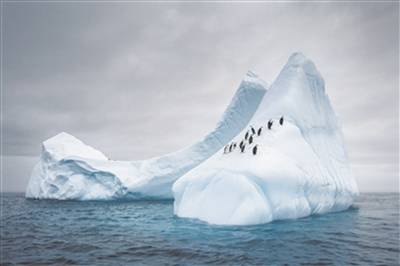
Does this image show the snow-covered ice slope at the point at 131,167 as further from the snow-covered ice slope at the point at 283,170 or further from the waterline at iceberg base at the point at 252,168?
the snow-covered ice slope at the point at 283,170

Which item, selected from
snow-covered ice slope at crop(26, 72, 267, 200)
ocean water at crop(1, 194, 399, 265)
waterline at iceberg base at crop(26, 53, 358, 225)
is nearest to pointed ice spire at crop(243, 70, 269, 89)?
snow-covered ice slope at crop(26, 72, 267, 200)

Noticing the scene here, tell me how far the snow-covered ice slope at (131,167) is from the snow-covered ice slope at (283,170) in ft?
18.3

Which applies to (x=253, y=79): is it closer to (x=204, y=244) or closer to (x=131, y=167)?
(x=131, y=167)

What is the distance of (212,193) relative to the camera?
12578mm

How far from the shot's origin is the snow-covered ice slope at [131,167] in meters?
25.5

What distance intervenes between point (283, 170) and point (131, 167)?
20.4m

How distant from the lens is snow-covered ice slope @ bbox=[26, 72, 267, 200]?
1006 inches

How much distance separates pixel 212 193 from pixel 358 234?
5.73 m

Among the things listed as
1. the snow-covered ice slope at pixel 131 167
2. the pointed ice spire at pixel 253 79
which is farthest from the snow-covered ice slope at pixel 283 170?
the snow-covered ice slope at pixel 131 167

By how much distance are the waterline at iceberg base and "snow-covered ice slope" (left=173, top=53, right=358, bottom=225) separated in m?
0.04

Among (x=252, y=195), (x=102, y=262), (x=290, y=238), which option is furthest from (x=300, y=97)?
(x=102, y=262)

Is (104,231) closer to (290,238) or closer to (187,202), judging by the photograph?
(187,202)

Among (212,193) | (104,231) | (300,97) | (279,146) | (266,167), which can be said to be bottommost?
(104,231)

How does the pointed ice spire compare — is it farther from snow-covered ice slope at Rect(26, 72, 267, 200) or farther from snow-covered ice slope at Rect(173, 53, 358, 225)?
snow-covered ice slope at Rect(173, 53, 358, 225)
